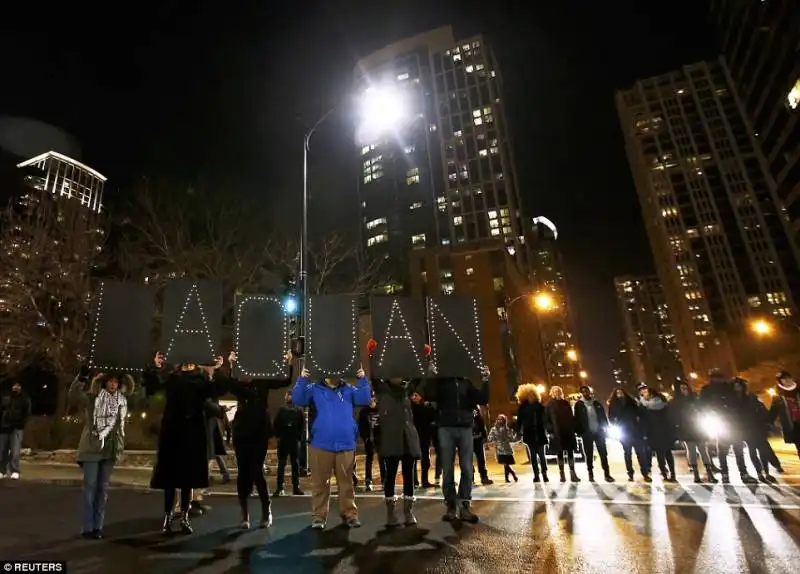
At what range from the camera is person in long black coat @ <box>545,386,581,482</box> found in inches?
401

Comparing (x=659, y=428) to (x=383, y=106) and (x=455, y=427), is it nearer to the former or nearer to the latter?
(x=455, y=427)

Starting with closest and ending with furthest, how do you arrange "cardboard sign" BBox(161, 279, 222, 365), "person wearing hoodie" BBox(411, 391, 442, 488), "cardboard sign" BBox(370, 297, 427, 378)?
"cardboard sign" BBox(161, 279, 222, 365), "cardboard sign" BBox(370, 297, 427, 378), "person wearing hoodie" BBox(411, 391, 442, 488)

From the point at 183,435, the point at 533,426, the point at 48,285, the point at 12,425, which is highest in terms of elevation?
the point at 48,285

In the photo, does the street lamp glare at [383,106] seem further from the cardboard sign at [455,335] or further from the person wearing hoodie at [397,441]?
the person wearing hoodie at [397,441]

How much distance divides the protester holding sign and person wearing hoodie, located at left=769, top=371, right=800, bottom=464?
12667 mm

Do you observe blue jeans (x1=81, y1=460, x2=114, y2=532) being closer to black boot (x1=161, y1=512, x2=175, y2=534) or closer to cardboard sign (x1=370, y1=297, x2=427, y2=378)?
black boot (x1=161, y1=512, x2=175, y2=534)

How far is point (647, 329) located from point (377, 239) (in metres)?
108

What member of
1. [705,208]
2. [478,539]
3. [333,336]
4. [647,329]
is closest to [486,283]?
[333,336]

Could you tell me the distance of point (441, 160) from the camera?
117688mm

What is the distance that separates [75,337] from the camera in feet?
59.8

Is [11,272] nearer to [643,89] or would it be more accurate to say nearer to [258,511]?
[258,511]

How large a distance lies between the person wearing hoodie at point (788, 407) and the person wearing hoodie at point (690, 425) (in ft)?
5.39

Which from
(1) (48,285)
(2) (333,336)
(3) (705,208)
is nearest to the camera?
(2) (333,336)

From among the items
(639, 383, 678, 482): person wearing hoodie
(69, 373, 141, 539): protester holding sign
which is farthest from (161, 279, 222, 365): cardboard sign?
(639, 383, 678, 482): person wearing hoodie
